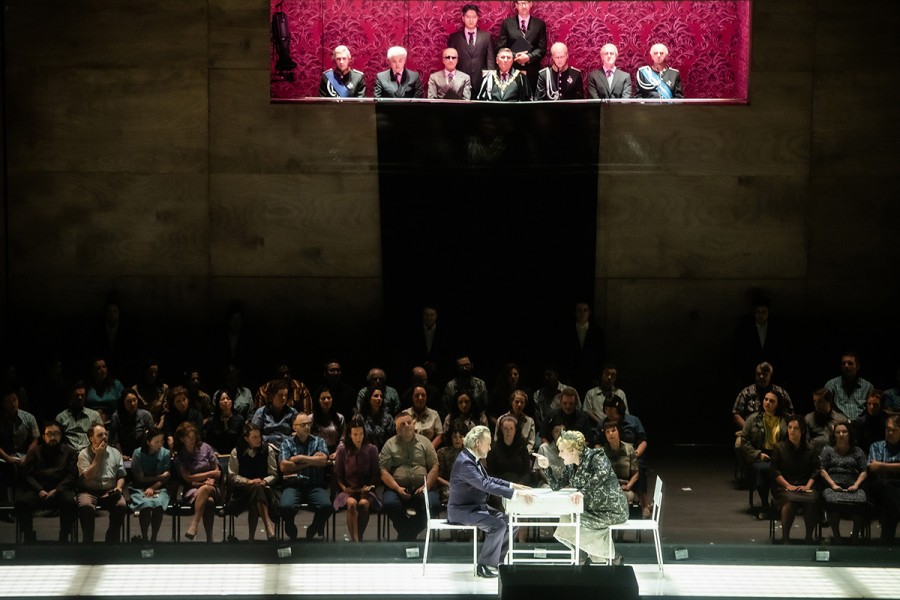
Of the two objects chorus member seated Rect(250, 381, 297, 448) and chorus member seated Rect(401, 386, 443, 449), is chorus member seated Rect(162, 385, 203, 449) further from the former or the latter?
chorus member seated Rect(401, 386, 443, 449)

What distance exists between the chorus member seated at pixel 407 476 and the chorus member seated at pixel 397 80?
472cm

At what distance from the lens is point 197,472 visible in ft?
30.3

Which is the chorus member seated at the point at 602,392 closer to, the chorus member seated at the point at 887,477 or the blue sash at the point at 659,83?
the chorus member seated at the point at 887,477

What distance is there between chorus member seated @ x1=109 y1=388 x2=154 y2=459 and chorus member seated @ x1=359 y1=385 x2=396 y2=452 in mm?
1816

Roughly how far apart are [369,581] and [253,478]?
1.57 meters

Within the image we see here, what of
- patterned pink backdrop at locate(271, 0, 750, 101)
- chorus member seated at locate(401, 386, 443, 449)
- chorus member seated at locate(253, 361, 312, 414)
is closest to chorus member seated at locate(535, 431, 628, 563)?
chorus member seated at locate(401, 386, 443, 449)

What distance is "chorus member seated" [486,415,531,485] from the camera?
944 cm

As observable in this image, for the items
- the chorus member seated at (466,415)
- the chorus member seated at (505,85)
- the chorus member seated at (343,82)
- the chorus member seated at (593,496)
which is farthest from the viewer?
the chorus member seated at (343,82)

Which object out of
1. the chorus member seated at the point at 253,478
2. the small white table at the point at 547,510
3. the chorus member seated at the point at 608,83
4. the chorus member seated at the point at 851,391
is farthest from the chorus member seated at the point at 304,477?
the chorus member seated at the point at 608,83

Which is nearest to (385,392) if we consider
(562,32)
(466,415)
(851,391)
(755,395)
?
(466,415)

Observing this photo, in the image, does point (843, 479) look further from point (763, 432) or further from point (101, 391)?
point (101, 391)

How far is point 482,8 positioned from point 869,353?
570 centimetres

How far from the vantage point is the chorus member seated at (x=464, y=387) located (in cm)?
1128

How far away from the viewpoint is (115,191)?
12953 millimetres
